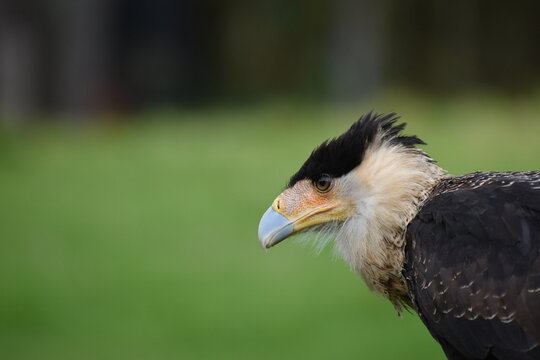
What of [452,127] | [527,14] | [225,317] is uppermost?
[527,14]

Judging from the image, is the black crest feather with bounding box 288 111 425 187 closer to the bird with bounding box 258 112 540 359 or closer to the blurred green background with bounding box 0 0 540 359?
the bird with bounding box 258 112 540 359

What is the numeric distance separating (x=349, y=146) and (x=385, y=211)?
1.19 feet

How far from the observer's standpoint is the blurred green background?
24.6 ft

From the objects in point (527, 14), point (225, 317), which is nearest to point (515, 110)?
point (527, 14)

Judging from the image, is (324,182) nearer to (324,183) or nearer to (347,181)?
(324,183)

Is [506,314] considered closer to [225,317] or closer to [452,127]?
[225,317]

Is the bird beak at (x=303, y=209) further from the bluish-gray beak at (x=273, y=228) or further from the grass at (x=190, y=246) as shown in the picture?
the grass at (x=190, y=246)

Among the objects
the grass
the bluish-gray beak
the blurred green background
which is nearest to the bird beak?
the bluish-gray beak

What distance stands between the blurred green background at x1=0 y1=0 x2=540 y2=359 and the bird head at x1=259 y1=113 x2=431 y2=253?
1.13 ft

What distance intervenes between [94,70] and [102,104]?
1.98 feet

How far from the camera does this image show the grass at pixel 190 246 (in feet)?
23.9

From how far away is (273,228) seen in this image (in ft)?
A: 14.3

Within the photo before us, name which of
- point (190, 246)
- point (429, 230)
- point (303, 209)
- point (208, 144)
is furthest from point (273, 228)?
point (208, 144)

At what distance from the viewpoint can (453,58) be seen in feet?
52.2
